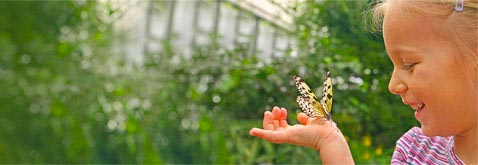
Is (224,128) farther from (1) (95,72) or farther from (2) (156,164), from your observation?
(1) (95,72)

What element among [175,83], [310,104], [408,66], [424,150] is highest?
[408,66]

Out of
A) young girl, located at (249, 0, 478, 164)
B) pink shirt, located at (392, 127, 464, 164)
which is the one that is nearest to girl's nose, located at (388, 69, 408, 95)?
young girl, located at (249, 0, 478, 164)

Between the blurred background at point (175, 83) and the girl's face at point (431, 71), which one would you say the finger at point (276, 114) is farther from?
the blurred background at point (175, 83)

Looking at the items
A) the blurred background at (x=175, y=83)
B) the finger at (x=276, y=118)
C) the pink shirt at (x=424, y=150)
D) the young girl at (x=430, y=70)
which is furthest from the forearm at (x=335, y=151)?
the blurred background at (x=175, y=83)

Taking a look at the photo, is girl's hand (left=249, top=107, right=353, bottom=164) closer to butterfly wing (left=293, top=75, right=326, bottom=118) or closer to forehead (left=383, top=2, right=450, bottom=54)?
butterfly wing (left=293, top=75, right=326, bottom=118)

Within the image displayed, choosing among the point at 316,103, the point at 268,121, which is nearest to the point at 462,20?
the point at 316,103

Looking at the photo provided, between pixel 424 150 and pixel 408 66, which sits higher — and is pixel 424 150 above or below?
below

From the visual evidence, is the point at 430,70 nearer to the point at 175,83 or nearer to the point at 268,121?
the point at 268,121

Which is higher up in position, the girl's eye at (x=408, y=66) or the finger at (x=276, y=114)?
the girl's eye at (x=408, y=66)
